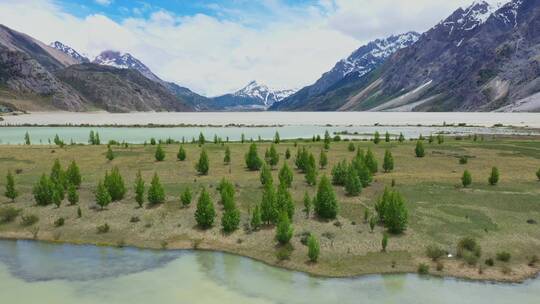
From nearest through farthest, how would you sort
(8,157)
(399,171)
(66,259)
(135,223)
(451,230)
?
(66,259) < (451,230) < (135,223) < (399,171) < (8,157)

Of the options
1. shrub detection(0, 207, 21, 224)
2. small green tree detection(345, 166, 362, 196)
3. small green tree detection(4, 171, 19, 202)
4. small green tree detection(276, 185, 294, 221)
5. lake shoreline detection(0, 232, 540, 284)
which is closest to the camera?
lake shoreline detection(0, 232, 540, 284)

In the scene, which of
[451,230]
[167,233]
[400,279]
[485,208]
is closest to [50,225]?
[167,233]

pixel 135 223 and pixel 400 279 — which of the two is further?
pixel 135 223

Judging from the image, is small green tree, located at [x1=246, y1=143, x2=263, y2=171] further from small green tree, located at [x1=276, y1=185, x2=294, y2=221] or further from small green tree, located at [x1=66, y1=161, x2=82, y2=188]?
small green tree, located at [x1=66, y1=161, x2=82, y2=188]

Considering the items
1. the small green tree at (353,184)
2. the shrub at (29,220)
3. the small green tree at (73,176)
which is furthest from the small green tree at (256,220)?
the small green tree at (73,176)

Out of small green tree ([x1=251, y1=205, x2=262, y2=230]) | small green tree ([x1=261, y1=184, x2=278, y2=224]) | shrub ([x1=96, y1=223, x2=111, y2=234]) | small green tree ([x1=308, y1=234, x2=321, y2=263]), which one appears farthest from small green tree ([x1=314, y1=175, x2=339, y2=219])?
shrub ([x1=96, y1=223, x2=111, y2=234])

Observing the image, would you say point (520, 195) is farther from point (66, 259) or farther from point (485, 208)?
point (66, 259)
